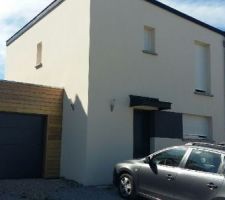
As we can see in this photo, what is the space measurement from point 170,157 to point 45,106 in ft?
17.7

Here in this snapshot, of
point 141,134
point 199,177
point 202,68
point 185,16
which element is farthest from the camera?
point 202,68

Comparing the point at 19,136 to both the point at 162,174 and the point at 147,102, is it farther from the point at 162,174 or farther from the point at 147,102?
the point at 162,174

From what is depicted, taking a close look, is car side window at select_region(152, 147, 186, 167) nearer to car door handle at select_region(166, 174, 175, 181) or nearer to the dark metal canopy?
car door handle at select_region(166, 174, 175, 181)

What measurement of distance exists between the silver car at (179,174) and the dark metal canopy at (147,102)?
3351mm

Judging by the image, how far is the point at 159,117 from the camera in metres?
15.0

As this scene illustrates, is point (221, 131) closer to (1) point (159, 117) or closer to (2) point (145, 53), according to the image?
(1) point (159, 117)

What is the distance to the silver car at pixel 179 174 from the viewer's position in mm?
8508

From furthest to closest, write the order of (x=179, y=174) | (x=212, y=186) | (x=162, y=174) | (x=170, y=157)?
(x=170, y=157) → (x=162, y=174) → (x=179, y=174) → (x=212, y=186)

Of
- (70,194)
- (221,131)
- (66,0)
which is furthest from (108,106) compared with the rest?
(221,131)

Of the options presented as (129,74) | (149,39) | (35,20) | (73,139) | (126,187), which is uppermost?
(35,20)

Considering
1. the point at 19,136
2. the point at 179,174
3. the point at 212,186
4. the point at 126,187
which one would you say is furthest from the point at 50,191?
the point at 212,186

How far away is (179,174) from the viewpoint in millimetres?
9203

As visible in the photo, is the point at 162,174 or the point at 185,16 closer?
the point at 162,174

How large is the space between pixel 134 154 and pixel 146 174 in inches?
174
